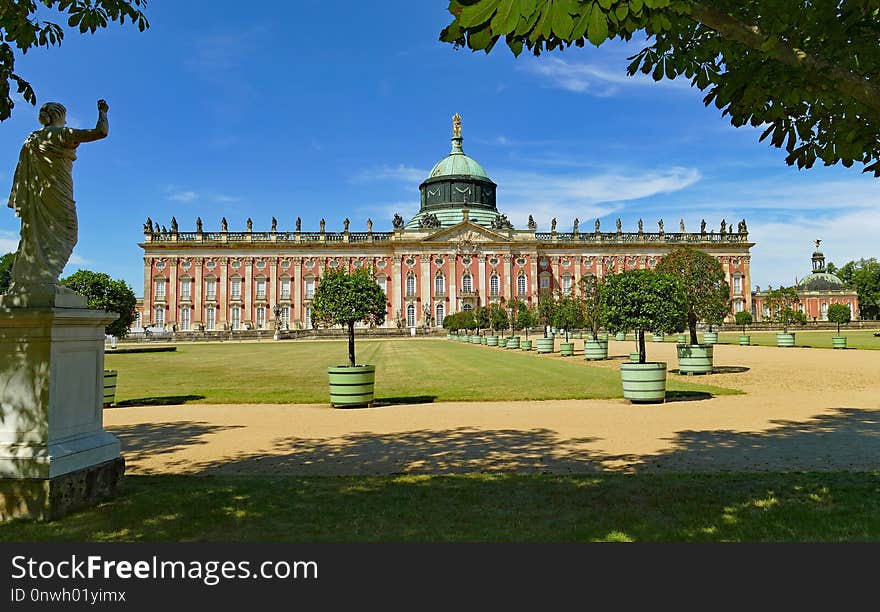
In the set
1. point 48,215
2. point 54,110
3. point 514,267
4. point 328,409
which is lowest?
point 328,409

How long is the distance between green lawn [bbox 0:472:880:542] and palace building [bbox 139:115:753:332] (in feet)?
201

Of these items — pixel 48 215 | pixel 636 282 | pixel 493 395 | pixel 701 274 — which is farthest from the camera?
pixel 701 274

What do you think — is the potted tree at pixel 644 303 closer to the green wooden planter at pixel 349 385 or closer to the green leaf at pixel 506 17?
the green wooden planter at pixel 349 385

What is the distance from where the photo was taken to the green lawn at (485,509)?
12.0ft

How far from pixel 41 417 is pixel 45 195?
1.71 m

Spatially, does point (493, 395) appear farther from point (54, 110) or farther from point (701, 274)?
point (701, 274)

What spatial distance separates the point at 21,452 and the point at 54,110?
2667 millimetres

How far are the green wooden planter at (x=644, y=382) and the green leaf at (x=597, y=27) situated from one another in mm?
8388

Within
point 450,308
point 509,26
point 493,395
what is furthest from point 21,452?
point 450,308

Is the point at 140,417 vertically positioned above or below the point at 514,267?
below

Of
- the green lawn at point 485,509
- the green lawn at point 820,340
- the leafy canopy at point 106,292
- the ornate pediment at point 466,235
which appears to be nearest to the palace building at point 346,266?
the ornate pediment at point 466,235

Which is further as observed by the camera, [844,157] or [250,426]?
[250,426]

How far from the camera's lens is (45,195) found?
462 centimetres

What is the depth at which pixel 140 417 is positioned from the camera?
9.86 meters
